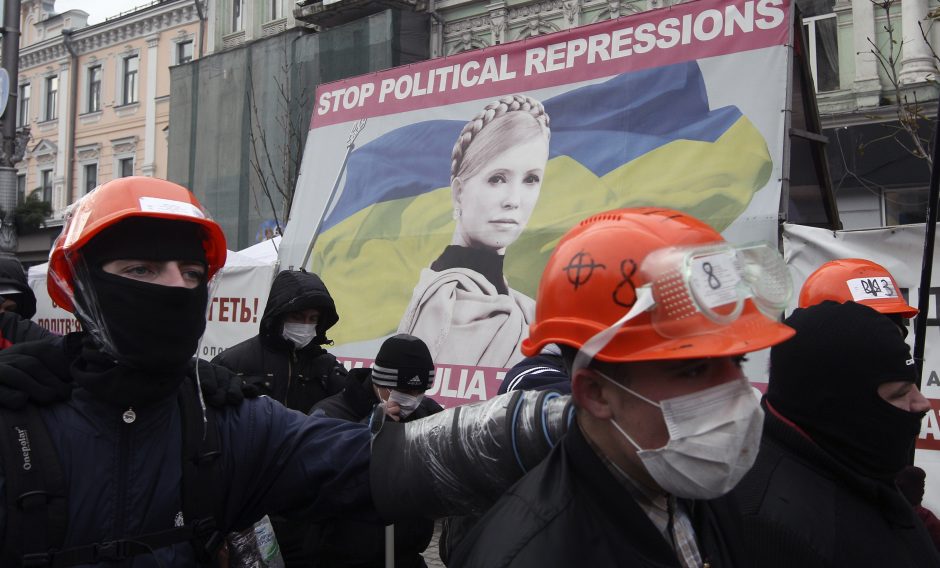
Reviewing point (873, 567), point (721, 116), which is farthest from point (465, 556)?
point (721, 116)

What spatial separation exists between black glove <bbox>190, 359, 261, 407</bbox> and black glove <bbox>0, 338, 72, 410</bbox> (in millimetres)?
299

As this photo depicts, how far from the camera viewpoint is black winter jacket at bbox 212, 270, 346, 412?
4.70 meters

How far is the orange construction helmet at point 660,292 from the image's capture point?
5.01ft

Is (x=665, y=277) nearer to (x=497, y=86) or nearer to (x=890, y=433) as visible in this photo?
(x=890, y=433)

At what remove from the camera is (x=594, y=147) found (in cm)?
551

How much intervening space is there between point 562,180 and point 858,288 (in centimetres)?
200

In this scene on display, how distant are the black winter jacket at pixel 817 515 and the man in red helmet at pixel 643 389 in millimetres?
392

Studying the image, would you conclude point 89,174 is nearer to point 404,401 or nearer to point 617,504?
point 404,401

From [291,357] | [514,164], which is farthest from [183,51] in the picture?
[291,357]

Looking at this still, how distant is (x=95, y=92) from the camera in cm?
3384

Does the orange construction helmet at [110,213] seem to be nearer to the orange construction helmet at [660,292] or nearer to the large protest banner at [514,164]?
the orange construction helmet at [660,292]

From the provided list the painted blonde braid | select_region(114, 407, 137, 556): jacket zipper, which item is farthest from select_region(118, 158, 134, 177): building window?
select_region(114, 407, 137, 556): jacket zipper

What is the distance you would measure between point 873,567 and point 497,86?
456cm

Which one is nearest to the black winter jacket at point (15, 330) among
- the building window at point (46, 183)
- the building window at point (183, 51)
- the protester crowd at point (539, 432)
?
the protester crowd at point (539, 432)
